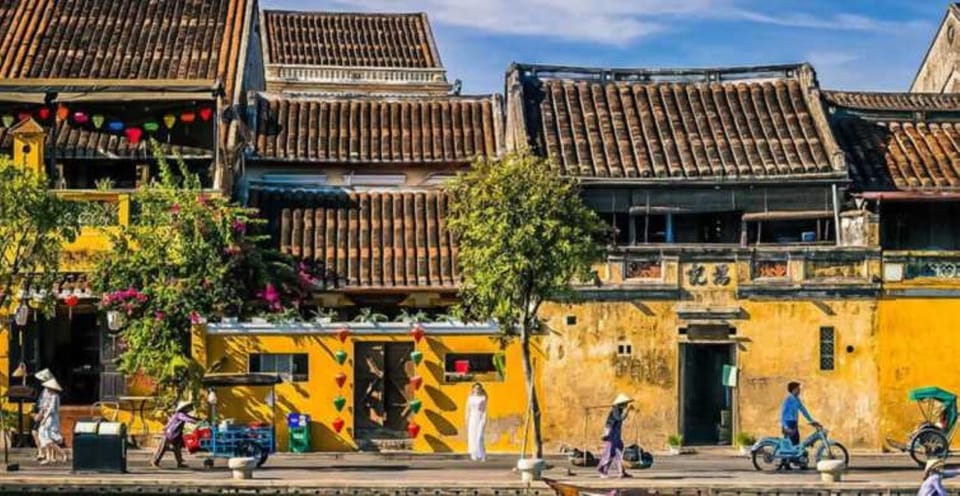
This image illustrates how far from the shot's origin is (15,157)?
36406 mm

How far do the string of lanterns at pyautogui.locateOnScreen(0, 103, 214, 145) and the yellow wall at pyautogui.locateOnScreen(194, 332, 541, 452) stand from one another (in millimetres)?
6989

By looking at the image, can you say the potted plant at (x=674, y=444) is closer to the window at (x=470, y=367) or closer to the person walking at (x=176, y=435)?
the window at (x=470, y=367)

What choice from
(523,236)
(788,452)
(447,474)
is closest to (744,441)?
(788,452)

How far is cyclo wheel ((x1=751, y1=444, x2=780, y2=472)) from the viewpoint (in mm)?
29453

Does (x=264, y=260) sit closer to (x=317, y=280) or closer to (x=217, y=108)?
(x=317, y=280)

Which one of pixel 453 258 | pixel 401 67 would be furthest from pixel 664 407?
pixel 401 67

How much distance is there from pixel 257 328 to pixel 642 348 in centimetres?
787

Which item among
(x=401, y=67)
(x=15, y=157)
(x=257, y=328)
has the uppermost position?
(x=401, y=67)

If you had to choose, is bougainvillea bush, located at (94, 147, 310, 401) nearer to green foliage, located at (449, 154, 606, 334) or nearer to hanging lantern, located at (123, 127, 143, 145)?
hanging lantern, located at (123, 127, 143, 145)

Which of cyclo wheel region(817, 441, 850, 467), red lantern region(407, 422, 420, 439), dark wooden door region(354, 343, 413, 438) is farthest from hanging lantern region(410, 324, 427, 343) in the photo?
cyclo wheel region(817, 441, 850, 467)

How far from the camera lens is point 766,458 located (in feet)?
97.1

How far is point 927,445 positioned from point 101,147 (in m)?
19.7

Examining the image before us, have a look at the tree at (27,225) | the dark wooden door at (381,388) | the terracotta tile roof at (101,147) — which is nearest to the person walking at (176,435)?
the tree at (27,225)

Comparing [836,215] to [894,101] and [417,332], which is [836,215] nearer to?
[417,332]
